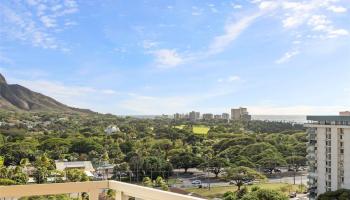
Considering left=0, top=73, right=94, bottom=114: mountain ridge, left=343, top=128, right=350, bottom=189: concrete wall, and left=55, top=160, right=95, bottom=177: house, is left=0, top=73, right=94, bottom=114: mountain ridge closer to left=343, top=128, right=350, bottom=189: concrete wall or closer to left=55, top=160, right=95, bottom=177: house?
left=55, top=160, right=95, bottom=177: house

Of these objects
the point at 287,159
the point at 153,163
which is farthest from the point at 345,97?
the point at 153,163

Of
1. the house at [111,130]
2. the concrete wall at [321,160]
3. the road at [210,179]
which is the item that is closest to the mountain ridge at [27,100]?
the house at [111,130]

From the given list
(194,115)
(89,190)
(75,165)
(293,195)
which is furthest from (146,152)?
(194,115)

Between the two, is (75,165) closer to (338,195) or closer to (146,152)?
(146,152)

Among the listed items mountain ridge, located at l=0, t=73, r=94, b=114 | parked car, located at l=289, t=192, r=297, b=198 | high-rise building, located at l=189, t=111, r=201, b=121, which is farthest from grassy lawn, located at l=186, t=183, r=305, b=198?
high-rise building, located at l=189, t=111, r=201, b=121

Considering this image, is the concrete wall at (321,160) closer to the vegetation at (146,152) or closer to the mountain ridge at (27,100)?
the vegetation at (146,152)
